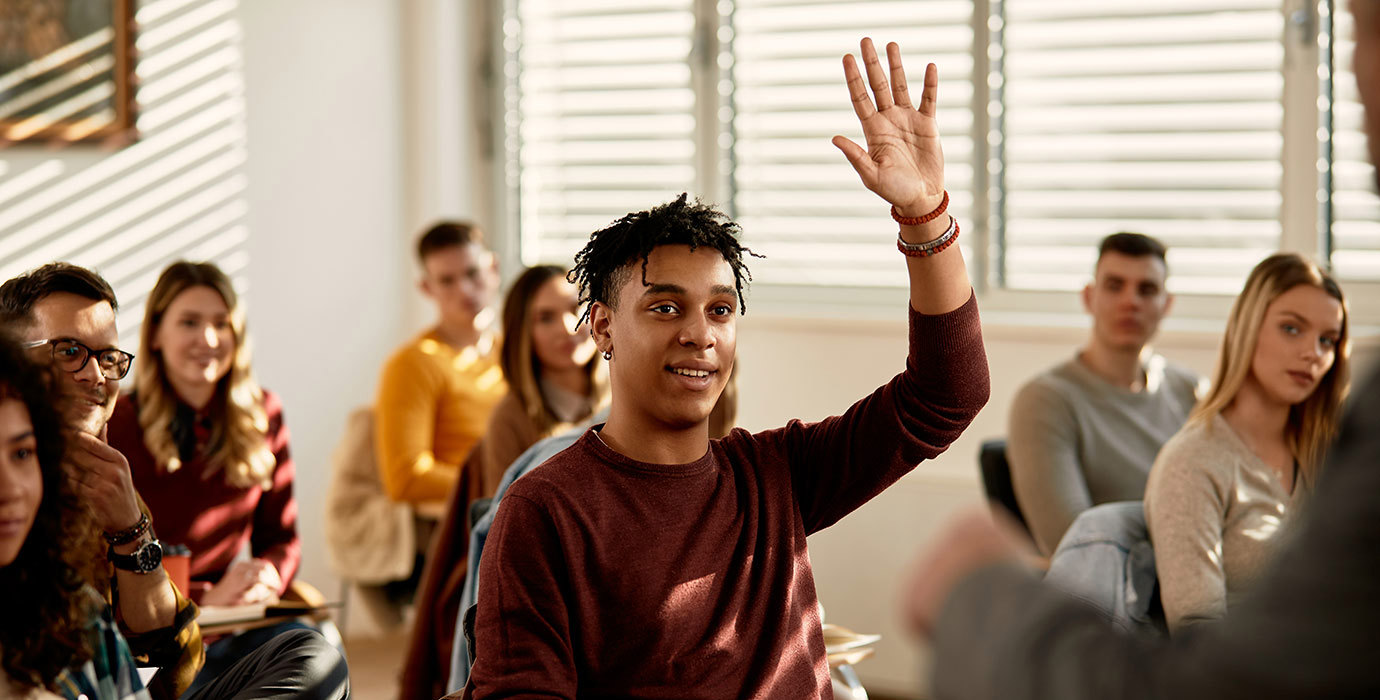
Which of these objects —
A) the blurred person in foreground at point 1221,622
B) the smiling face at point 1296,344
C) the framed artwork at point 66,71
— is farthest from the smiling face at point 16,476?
the framed artwork at point 66,71

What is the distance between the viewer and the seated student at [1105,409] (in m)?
2.99

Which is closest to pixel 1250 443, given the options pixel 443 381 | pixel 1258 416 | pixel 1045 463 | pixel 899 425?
pixel 1258 416

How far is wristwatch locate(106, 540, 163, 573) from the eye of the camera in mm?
1741

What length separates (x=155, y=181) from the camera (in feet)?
12.7

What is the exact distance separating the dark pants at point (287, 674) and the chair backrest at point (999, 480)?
68.0 inches

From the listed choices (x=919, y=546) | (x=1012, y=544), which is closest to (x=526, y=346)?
(x=919, y=546)

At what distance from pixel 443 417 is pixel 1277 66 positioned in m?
2.41

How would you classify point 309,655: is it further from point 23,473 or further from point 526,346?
point 526,346

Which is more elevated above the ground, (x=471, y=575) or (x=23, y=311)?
(x=23, y=311)

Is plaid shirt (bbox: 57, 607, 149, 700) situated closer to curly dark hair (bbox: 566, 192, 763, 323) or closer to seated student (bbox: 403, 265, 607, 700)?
curly dark hair (bbox: 566, 192, 763, 323)

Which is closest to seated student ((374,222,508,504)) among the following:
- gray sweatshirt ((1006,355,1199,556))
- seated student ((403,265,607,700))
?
seated student ((403,265,607,700))

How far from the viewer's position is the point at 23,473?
48.4 inches

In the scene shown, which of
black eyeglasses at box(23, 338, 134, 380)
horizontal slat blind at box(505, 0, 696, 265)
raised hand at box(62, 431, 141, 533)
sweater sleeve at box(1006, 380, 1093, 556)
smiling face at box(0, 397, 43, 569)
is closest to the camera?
smiling face at box(0, 397, 43, 569)

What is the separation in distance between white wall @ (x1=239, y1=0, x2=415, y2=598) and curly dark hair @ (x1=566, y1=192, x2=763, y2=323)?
273cm
